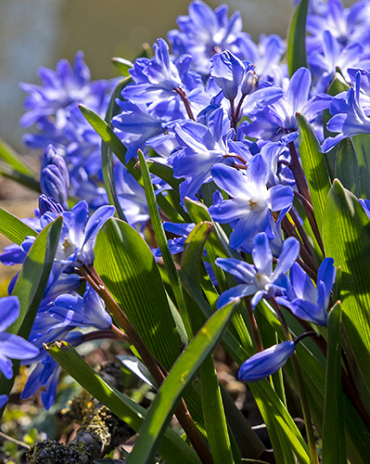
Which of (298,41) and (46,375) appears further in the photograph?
(298,41)

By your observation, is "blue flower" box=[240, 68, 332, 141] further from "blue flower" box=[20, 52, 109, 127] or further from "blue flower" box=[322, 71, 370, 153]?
"blue flower" box=[20, 52, 109, 127]

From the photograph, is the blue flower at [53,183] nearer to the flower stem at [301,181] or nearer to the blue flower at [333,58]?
the flower stem at [301,181]

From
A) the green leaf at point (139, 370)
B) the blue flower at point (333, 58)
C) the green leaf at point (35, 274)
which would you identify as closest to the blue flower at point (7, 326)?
the green leaf at point (35, 274)

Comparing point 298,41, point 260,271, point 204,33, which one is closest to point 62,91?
point 204,33

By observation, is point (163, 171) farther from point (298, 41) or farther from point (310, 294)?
point (298, 41)

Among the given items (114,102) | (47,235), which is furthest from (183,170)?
(114,102)

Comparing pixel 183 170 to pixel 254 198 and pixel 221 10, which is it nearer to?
pixel 254 198

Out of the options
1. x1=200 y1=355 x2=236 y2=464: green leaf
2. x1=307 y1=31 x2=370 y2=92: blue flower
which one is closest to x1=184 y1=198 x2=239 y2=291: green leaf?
x1=200 y1=355 x2=236 y2=464: green leaf
